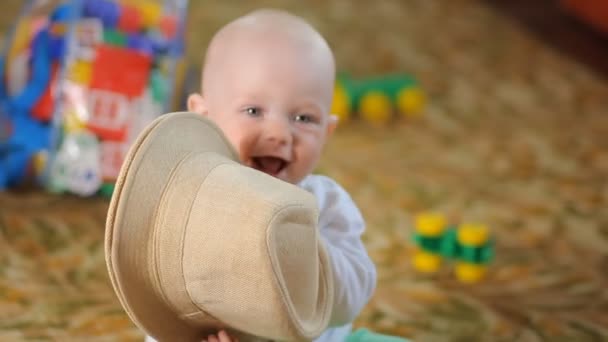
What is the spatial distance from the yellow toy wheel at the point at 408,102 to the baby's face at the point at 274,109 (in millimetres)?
1256

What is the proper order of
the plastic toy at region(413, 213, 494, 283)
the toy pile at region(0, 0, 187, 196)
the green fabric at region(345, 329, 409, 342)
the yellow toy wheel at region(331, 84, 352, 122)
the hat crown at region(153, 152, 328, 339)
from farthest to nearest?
the yellow toy wheel at region(331, 84, 352, 122) → the toy pile at region(0, 0, 187, 196) → the plastic toy at region(413, 213, 494, 283) → the green fabric at region(345, 329, 409, 342) → the hat crown at region(153, 152, 328, 339)

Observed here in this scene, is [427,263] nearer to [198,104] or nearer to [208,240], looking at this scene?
[198,104]

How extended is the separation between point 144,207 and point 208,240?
0.20ft

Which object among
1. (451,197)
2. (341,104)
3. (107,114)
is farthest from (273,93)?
(341,104)

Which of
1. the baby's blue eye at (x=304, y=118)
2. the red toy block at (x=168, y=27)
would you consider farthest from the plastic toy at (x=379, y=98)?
the baby's blue eye at (x=304, y=118)

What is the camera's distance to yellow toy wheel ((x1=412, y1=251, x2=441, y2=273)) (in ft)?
4.70

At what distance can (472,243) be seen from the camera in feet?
4.59

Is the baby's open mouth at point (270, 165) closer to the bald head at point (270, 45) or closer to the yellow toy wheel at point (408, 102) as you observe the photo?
the bald head at point (270, 45)

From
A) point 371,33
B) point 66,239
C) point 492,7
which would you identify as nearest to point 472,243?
point 66,239

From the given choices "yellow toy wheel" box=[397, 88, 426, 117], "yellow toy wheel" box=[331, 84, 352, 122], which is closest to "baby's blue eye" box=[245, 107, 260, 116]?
"yellow toy wheel" box=[331, 84, 352, 122]

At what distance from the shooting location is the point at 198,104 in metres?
0.91

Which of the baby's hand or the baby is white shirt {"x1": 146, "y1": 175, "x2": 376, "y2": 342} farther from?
the baby's hand

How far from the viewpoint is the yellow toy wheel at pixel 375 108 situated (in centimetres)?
207

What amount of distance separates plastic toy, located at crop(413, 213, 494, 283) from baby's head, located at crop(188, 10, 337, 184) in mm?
592
